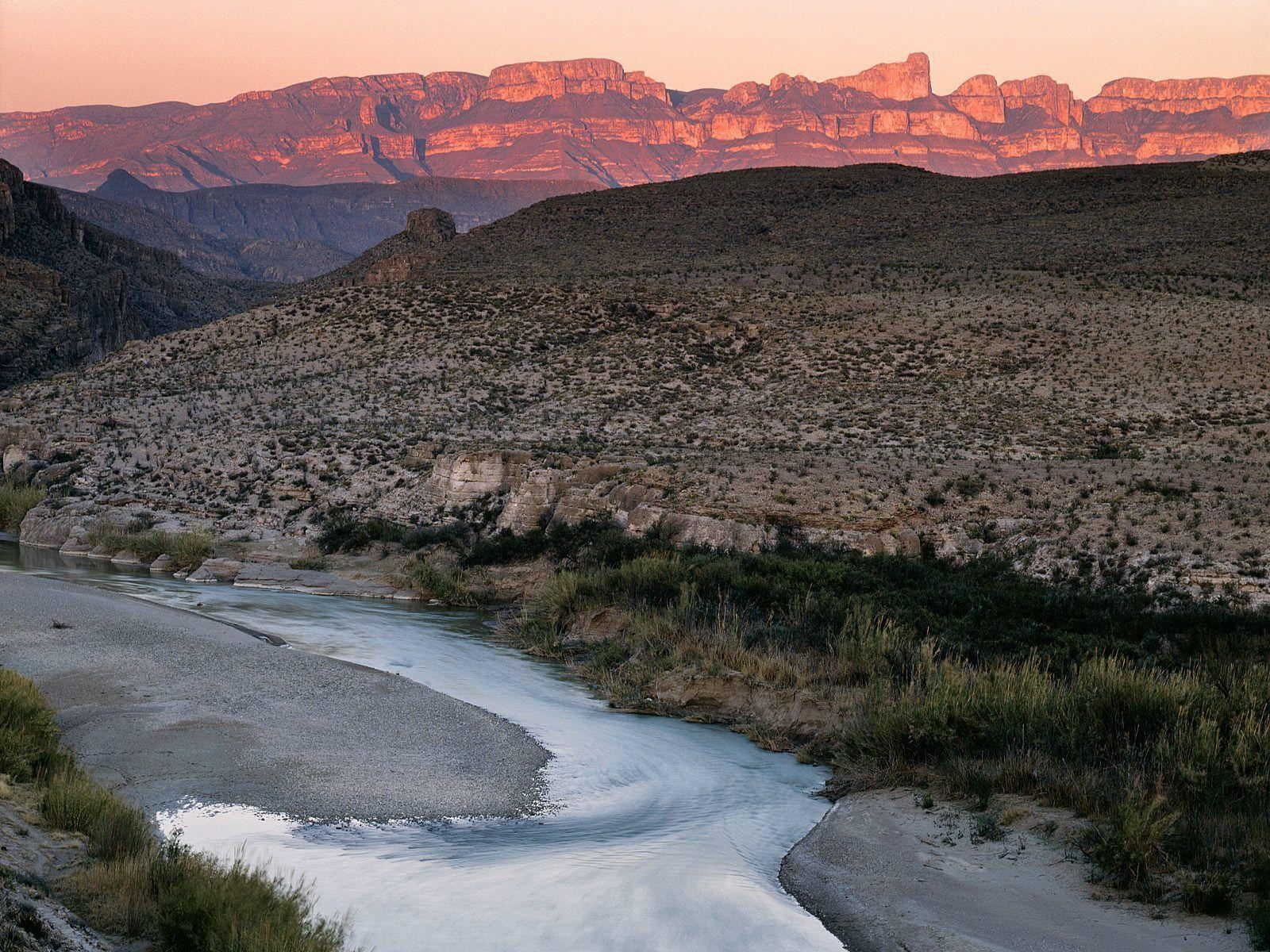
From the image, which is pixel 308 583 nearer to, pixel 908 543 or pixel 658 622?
pixel 658 622

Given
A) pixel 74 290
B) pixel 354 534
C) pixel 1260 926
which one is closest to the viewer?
pixel 1260 926

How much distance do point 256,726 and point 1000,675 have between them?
26.8ft

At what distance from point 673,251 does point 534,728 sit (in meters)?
54.2

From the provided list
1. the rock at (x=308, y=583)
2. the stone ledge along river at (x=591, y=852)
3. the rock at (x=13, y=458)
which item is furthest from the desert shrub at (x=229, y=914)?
the rock at (x=13, y=458)

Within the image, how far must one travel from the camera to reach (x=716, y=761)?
12.8 metres

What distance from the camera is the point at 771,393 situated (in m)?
42.9

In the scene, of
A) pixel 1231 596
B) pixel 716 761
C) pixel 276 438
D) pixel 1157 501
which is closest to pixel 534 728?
pixel 716 761

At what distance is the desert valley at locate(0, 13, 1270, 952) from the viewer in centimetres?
813

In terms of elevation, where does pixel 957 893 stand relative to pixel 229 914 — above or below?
below

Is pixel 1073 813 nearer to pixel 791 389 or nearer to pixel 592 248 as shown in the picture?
pixel 791 389

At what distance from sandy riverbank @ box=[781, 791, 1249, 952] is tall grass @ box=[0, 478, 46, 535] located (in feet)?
96.8

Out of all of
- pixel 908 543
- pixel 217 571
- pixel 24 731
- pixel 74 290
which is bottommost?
pixel 217 571

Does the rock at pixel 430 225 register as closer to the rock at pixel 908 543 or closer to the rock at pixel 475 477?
the rock at pixel 475 477

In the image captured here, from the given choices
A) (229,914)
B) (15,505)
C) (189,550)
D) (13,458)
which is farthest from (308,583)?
(229,914)
